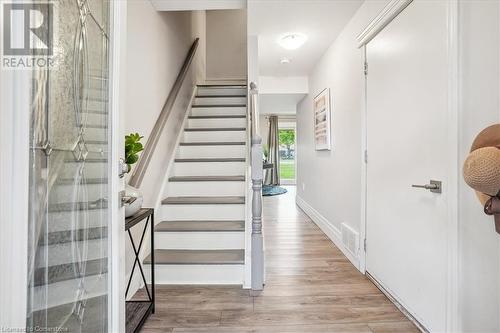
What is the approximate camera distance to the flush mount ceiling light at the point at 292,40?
2.98 meters

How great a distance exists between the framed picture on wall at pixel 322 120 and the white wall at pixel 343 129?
107 mm

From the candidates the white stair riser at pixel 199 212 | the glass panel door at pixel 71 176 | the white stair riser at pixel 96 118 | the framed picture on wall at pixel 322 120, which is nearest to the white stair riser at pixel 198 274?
the white stair riser at pixel 199 212

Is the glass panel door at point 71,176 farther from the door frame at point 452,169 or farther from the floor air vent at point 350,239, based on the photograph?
the floor air vent at point 350,239

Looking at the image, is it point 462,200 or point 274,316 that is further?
point 274,316

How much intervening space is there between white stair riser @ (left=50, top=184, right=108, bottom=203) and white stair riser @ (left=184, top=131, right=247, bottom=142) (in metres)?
2.48

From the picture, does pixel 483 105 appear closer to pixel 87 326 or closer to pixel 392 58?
pixel 392 58

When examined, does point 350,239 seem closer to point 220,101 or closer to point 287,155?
point 220,101

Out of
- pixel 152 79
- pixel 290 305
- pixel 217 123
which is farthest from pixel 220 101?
pixel 290 305

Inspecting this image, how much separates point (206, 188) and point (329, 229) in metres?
1.65

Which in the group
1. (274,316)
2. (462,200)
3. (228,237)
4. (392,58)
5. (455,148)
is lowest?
(274,316)

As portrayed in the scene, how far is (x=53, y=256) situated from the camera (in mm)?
877

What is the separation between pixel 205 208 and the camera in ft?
8.66

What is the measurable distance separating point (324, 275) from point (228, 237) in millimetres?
903

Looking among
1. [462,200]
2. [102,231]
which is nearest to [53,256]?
[102,231]
